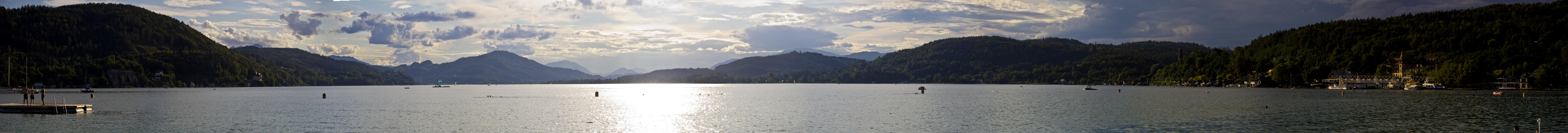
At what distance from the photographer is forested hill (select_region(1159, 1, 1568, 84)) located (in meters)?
142

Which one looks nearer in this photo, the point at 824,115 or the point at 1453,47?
the point at 824,115

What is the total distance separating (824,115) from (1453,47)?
165199 millimetres

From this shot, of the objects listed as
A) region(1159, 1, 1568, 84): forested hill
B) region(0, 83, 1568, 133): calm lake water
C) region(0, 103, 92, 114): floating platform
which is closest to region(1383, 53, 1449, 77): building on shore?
region(1159, 1, 1568, 84): forested hill

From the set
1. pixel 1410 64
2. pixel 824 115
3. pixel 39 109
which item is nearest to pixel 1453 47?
pixel 1410 64

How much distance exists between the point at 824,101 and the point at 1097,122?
41952mm

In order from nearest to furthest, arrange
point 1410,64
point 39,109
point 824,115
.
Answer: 1. point 39,109
2. point 824,115
3. point 1410,64

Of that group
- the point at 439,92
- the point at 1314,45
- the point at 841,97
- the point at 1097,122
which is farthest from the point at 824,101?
the point at 1314,45

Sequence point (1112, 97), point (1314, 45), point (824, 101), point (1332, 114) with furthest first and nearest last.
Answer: point (1314, 45), point (1112, 97), point (824, 101), point (1332, 114)

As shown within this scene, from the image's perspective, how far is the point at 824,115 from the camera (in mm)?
54625

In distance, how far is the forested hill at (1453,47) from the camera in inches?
5600

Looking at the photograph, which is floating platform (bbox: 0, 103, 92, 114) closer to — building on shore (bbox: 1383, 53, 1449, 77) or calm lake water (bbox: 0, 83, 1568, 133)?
calm lake water (bbox: 0, 83, 1568, 133)

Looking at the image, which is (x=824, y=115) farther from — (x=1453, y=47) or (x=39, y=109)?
(x=1453, y=47)

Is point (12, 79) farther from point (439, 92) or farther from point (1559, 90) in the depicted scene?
point (1559, 90)

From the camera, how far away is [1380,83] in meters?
148
